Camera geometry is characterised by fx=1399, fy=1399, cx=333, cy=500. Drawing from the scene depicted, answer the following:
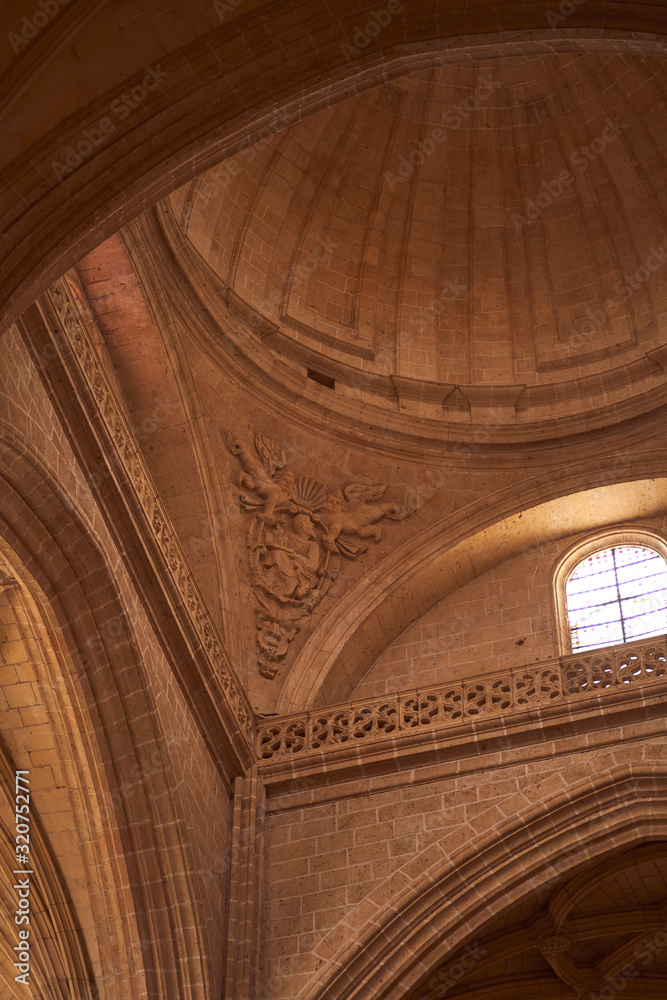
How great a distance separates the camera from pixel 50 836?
11031 millimetres

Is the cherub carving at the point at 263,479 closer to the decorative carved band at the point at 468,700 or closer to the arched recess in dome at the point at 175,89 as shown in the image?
the decorative carved band at the point at 468,700

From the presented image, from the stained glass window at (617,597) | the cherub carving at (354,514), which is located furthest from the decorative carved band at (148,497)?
the stained glass window at (617,597)

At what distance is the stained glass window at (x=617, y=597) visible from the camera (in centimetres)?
1422

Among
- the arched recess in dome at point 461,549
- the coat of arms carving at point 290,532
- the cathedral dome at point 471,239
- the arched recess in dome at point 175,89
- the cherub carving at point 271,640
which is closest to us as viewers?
the arched recess in dome at point 175,89

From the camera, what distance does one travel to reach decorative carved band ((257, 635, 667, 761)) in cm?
1211

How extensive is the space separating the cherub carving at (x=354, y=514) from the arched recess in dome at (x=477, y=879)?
14.9 feet

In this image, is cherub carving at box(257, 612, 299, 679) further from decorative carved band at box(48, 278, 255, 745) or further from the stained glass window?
the stained glass window

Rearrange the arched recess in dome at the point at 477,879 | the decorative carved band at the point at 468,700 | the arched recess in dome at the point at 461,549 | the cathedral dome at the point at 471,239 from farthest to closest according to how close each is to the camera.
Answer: the cathedral dome at the point at 471,239
the arched recess in dome at the point at 461,549
the decorative carved band at the point at 468,700
the arched recess in dome at the point at 477,879

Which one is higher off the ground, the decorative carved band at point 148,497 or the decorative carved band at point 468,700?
the decorative carved band at point 148,497

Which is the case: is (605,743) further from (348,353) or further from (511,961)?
(348,353)

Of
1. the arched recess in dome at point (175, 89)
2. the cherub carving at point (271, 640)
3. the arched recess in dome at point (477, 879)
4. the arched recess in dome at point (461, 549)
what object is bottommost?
the arched recess in dome at point (477, 879)

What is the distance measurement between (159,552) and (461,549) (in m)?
4.83

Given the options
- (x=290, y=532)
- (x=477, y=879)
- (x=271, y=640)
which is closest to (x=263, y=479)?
(x=290, y=532)

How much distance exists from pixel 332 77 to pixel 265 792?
6.88m
